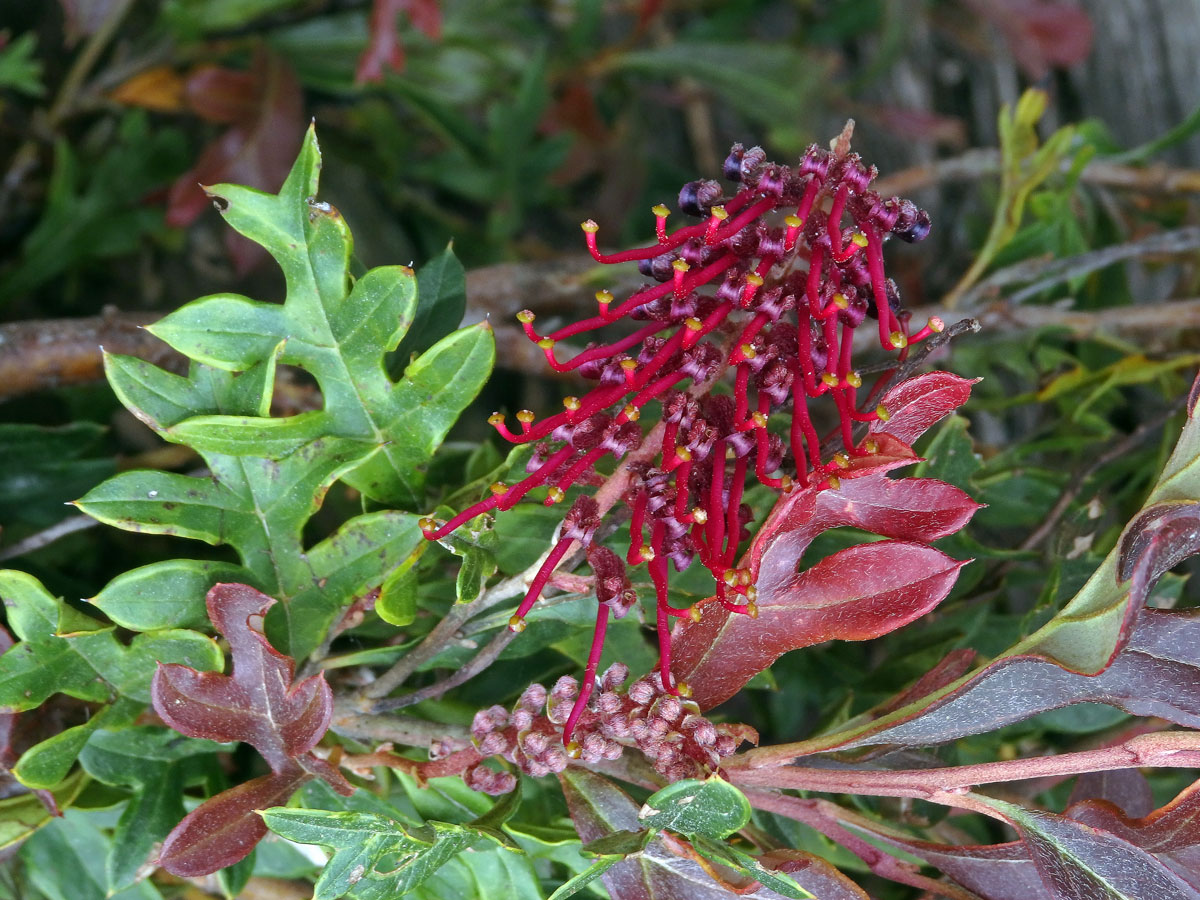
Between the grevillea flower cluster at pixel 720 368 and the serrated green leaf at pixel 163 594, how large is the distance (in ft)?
0.46

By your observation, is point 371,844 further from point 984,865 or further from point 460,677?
point 984,865

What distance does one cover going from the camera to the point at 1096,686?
50 centimetres

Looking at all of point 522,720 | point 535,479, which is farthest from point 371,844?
point 535,479

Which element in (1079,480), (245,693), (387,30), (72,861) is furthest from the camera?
(387,30)

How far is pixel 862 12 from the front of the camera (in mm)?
1357

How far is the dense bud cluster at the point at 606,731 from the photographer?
19.6 inches

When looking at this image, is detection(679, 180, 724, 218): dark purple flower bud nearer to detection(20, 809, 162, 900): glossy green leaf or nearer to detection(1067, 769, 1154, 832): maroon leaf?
detection(1067, 769, 1154, 832): maroon leaf

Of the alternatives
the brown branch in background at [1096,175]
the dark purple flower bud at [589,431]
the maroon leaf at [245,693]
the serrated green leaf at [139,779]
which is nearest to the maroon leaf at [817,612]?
the dark purple flower bud at [589,431]

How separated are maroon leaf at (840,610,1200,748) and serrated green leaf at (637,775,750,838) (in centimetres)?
13

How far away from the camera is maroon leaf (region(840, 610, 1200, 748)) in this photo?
1.61 ft

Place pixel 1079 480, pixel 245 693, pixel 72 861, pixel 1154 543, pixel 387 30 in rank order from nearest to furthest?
pixel 1154 543, pixel 245 693, pixel 72 861, pixel 1079 480, pixel 387 30

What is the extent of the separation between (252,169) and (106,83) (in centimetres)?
24

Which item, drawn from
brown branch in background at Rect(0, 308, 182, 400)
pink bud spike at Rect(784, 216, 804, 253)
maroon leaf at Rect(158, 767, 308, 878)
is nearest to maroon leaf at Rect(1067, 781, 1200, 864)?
pink bud spike at Rect(784, 216, 804, 253)

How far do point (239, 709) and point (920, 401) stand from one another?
0.40 m
